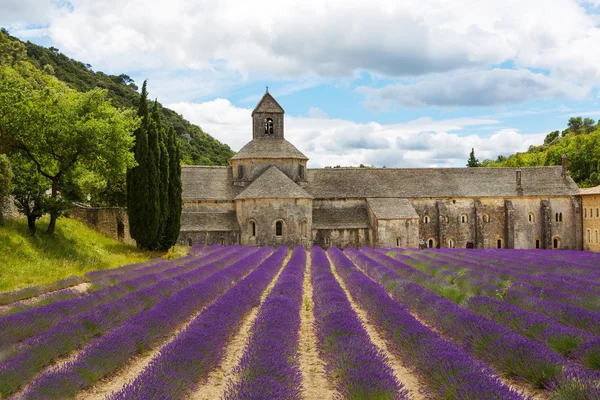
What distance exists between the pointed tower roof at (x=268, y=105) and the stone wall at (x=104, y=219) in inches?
692

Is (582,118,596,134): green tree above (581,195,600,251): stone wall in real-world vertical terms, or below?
above

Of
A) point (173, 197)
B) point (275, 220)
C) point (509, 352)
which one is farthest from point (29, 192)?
point (509, 352)

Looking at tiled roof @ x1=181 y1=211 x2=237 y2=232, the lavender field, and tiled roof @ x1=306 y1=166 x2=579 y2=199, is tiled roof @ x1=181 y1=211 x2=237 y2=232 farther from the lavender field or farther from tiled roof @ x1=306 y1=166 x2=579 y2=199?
the lavender field

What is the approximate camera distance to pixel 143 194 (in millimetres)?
27516

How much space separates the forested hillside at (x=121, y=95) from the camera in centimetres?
10706

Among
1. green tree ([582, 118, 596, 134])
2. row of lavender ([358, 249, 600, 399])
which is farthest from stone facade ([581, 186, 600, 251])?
green tree ([582, 118, 596, 134])

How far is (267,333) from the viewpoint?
858 cm

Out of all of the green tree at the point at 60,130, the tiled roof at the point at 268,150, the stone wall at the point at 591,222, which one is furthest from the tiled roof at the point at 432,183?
the green tree at the point at 60,130

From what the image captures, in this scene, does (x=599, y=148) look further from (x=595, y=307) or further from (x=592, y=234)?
(x=595, y=307)

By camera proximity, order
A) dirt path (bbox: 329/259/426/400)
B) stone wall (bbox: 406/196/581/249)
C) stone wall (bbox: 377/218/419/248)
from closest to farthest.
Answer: dirt path (bbox: 329/259/426/400) < stone wall (bbox: 377/218/419/248) < stone wall (bbox: 406/196/581/249)

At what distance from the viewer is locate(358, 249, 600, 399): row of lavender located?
5.82 m

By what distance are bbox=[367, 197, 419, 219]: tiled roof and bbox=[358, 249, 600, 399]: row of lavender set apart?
28002mm

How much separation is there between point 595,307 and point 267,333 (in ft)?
22.9

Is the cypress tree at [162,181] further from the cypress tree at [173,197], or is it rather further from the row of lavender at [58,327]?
the row of lavender at [58,327]
